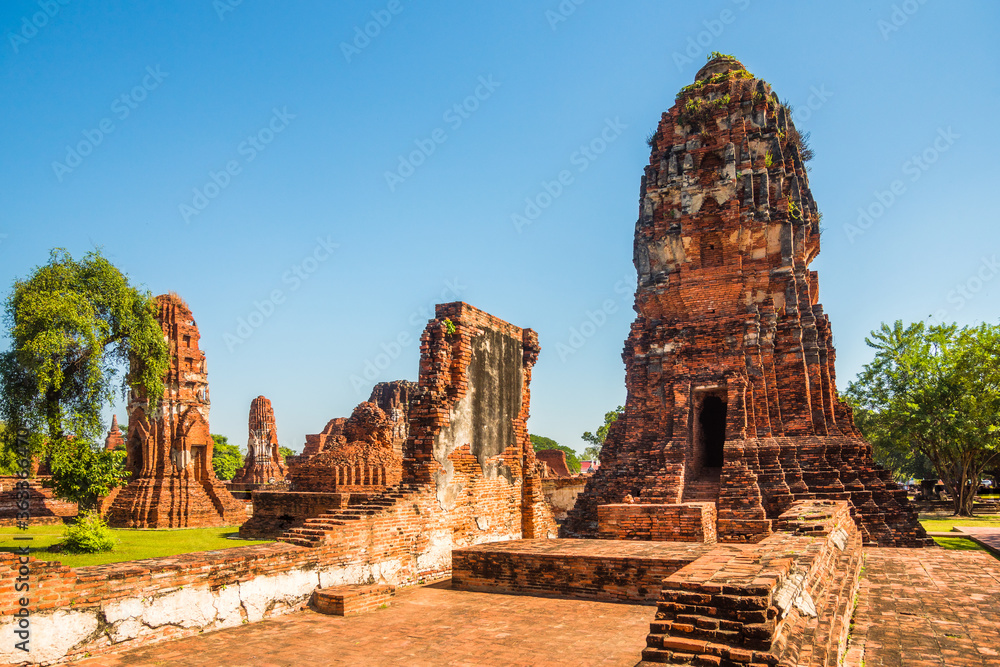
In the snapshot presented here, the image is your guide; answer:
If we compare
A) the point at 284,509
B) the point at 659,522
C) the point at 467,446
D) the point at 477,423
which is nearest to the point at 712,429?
the point at 659,522

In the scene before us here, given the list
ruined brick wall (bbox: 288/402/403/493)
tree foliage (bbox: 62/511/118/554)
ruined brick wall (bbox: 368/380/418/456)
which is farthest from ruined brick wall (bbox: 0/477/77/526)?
ruined brick wall (bbox: 368/380/418/456)

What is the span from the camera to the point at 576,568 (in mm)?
8031

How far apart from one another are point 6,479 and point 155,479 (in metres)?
9.74

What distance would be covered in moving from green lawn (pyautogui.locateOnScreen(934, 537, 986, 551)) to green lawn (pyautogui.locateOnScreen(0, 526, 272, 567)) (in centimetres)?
1324

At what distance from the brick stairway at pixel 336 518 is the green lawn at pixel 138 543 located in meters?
2.98

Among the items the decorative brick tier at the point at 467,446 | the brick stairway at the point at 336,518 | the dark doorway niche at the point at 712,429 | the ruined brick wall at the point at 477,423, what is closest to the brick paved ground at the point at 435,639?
the brick stairway at the point at 336,518

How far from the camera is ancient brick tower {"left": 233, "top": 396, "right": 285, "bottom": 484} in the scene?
3288 cm

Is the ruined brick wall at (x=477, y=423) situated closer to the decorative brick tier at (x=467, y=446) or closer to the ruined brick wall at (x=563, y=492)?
the decorative brick tier at (x=467, y=446)

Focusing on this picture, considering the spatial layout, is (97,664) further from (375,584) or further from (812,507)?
(812,507)

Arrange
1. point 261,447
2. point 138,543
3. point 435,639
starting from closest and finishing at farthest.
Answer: point 435,639
point 138,543
point 261,447

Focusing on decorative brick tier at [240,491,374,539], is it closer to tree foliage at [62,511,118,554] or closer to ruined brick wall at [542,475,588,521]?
tree foliage at [62,511,118,554]

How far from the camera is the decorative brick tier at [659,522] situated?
11562 mm

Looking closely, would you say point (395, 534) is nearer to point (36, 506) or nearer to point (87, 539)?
point (87, 539)

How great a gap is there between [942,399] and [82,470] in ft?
81.1
